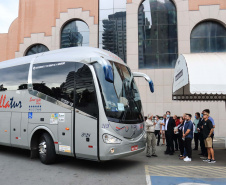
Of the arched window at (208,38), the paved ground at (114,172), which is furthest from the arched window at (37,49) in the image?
the paved ground at (114,172)

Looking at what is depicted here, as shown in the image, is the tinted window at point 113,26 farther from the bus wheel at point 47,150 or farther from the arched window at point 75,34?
the bus wheel at point 47,150

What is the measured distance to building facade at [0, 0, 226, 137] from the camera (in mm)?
17688

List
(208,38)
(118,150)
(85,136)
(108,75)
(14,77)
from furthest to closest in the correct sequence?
(208,38) → (14,77) → (85,136) → (118,150) → (108,75)

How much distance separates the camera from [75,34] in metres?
19.6

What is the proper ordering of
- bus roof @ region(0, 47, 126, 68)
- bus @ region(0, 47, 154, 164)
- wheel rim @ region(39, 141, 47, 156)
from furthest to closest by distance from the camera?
1. wheel rim @ region(39, 141, 47, 156)
2. bus roof @ region(0, 47, 126, 68)
3. bus @ region(0, 47, 154, 164)

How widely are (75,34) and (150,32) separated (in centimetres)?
633

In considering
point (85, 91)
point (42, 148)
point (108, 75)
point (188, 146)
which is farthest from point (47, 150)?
point (188, 146)

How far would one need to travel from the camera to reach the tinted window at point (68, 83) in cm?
675

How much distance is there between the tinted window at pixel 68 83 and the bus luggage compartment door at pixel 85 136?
0.24 m

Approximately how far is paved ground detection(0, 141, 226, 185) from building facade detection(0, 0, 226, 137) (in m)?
9.24

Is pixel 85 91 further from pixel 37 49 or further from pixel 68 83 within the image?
pixel 37 49

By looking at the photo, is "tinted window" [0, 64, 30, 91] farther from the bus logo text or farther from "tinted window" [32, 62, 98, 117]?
"tinted window" [32, 62, 98, 117]

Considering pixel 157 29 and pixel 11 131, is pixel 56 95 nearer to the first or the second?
pixel 11 131

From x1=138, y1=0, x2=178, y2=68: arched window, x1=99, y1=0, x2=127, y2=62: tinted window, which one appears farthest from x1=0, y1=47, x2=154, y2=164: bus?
x1=99, y1=0, x2=127, y2=62: tinted window
